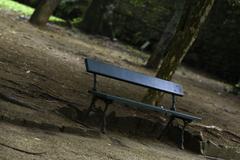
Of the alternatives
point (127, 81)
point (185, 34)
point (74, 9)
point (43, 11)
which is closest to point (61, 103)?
point (127, 81)

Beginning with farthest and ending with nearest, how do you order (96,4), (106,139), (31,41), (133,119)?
(96,4), (31,41), (133,119), (106,139)

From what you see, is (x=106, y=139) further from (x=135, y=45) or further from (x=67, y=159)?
(x=135, y=45)

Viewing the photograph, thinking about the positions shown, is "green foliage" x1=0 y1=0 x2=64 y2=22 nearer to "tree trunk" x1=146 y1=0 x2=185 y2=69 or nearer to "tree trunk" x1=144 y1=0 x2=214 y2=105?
"tree trunk" x1=146 y1=0 x2=185 y2=69

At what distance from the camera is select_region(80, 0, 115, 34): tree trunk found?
22.9 meters

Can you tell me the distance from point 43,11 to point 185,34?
9.63m

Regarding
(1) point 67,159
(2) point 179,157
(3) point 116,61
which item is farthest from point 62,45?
(1) point 67,159

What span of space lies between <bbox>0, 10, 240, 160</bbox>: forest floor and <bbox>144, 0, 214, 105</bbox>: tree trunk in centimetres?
89

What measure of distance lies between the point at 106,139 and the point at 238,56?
16834 millimetres

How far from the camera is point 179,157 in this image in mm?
8312

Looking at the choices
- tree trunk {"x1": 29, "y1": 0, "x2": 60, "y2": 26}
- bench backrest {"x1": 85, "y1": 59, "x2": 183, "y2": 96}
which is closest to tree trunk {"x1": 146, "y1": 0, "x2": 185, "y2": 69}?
tree trunk {"x1": 29, "y1": 0, "x2": 60, "y2": 26}

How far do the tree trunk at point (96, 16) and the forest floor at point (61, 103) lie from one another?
6.11 meters

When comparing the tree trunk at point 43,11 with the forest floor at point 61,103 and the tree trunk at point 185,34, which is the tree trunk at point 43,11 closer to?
the forest floor at point 61,103

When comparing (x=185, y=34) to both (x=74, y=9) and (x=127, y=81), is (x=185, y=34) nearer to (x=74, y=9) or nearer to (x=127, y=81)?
(x=127, y=81)

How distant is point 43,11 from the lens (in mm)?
18656
